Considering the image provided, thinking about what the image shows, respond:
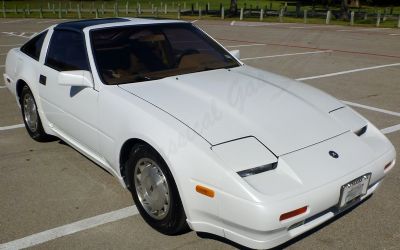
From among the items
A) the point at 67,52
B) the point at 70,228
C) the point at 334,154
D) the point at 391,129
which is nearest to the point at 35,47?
the point at 67,52

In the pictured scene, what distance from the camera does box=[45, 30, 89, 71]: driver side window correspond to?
3812 millimetres

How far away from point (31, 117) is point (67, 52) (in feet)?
3.96

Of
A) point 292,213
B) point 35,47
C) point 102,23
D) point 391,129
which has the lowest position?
point 391,129

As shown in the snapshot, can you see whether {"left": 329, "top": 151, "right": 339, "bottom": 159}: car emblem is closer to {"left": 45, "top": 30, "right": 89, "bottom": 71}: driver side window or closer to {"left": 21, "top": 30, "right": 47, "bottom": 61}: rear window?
{"left": 45, "top": 30, "right": 89, "bottom": 71}: driver side window

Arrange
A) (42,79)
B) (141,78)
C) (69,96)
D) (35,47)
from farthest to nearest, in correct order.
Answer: (35,47), (42,79), (69,96), (141,78)

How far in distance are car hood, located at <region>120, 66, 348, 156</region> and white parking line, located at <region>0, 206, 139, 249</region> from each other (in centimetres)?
96

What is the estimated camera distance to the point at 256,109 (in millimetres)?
3047

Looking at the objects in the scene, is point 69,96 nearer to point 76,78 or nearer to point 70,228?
point 76,78

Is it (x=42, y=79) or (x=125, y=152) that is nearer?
(x=125, y=152)

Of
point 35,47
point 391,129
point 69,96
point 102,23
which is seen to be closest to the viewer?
point 69,96

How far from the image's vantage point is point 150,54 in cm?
381

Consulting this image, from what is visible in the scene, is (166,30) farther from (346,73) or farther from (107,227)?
(346,73)

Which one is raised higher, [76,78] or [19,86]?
[76,78]

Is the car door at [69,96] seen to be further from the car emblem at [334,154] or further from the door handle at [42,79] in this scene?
the car emblem at [334,154]
